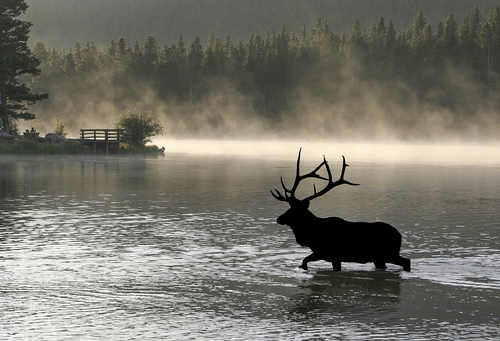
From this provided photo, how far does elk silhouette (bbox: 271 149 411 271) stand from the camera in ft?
36.4

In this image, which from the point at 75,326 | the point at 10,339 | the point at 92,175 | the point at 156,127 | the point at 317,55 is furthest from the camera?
the point at 317,55

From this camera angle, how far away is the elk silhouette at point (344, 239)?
36.4 feet

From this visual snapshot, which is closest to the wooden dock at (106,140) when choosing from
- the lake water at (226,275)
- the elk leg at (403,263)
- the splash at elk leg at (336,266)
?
the lake water at (226,275)

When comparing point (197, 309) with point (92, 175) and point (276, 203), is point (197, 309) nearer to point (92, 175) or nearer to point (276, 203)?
point (276, 203)

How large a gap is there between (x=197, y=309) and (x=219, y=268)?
2.79 meters

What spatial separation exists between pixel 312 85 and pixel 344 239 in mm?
135883

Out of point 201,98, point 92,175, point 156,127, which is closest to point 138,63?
point 201,98

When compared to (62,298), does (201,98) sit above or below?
above

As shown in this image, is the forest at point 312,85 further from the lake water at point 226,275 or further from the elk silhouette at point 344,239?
the elk silhouette at point 344,239

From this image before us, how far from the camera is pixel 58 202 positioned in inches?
880

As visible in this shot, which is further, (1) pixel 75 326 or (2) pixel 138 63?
(2) pixel 138 63

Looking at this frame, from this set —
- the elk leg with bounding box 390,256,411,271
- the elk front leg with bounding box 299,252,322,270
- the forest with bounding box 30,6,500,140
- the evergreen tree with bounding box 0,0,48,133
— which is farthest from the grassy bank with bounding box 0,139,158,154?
the forest with bounding box 30,6,500,140

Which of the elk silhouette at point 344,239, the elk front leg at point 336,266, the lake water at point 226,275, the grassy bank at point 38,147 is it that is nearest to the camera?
the lake water at point 226,275

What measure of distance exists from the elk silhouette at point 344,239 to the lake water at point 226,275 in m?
0.24
